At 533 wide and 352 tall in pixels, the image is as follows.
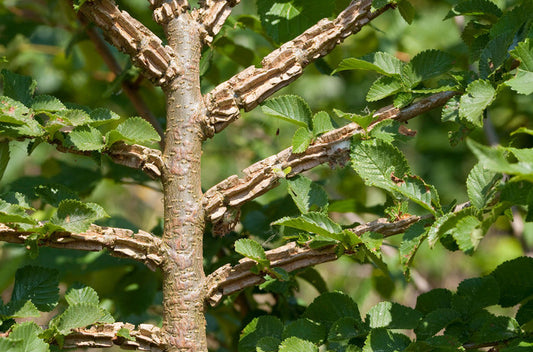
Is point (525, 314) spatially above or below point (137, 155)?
below

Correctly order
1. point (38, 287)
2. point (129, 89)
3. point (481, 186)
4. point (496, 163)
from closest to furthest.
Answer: point (496, 163) < point (481, 186) < point (38, 287) < point (129, 89)

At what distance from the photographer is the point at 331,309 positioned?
0.61 m

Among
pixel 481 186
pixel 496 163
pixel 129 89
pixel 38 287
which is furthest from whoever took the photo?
pixel 129 89

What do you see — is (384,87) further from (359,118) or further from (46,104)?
(46,104)

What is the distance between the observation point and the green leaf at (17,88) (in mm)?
595

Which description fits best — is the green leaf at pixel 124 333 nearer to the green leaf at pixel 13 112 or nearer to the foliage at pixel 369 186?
the foliage at pixel 369 186

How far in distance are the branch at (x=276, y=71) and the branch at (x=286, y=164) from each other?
0.06m

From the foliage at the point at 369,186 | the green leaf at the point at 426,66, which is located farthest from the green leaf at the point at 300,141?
the green leaf at the point at 426,66

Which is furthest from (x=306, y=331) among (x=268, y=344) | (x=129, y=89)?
(x=129, y=89)

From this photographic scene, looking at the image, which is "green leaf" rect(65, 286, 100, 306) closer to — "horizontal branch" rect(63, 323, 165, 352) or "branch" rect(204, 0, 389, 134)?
"horizontal branch" rect(63, 323, 165, 352)

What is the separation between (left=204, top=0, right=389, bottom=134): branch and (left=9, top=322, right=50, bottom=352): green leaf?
24 cm

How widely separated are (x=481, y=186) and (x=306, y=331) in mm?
211

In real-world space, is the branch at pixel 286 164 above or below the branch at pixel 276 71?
below

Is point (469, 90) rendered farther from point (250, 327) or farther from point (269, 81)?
point (250, 327)
